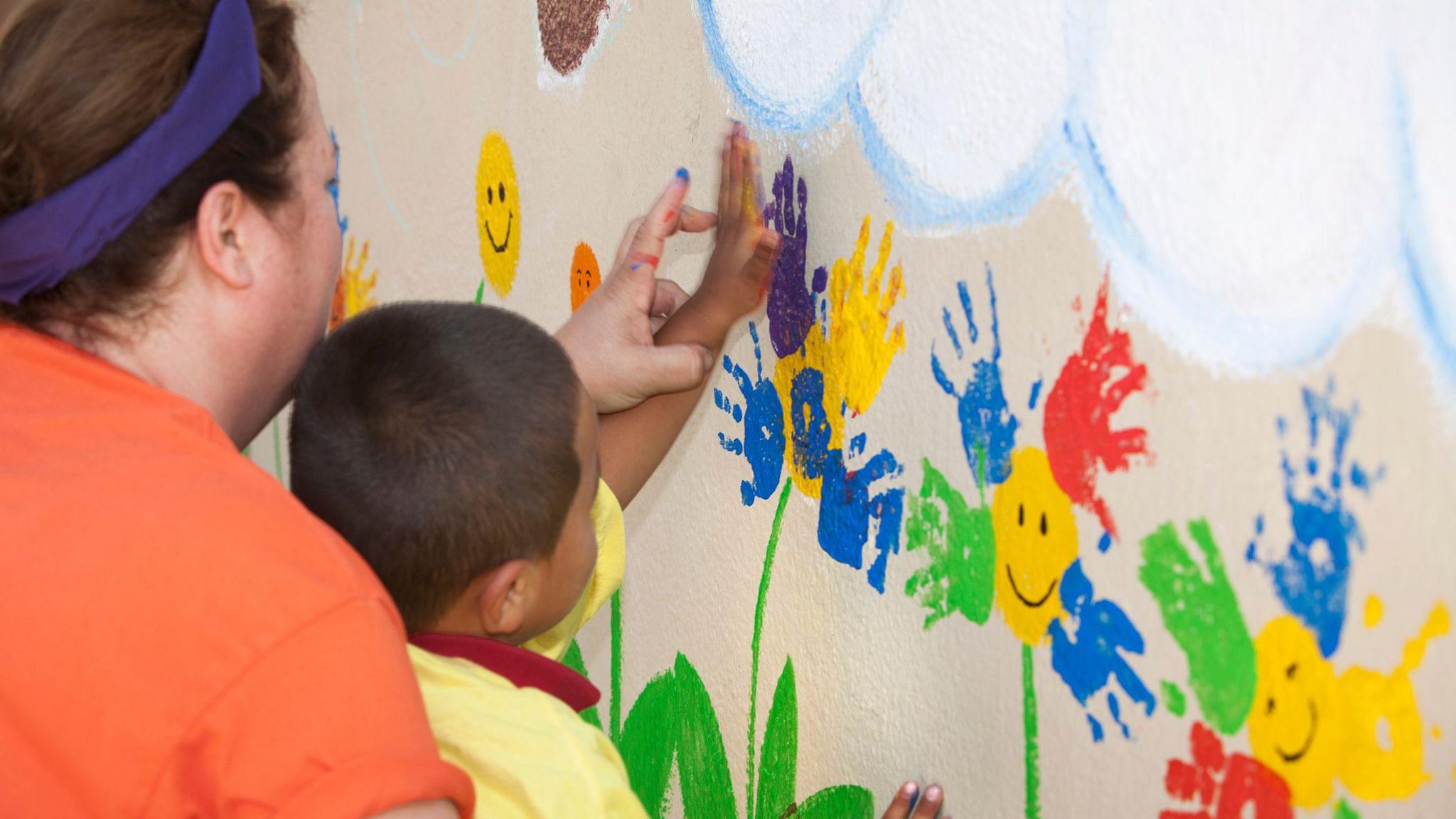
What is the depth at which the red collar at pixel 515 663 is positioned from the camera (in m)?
0.79

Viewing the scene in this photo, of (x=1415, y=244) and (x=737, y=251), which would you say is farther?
(x=737, y=251)

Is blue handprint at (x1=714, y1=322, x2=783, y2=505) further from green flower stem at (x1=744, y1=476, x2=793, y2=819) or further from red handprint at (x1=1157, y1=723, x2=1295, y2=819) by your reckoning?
red handprint at (x1=1157, y1=723, x2=1295, y2=819)

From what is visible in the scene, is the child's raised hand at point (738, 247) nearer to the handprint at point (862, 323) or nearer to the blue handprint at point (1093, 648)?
the handprint at point (862, 323)

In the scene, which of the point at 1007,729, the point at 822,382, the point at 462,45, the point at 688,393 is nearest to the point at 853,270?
the point at 822,382

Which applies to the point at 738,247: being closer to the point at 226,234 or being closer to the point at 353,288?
the point at 226,234

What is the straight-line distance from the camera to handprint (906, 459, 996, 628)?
0.84 metres

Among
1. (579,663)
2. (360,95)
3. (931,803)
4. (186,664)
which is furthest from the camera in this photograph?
(360,95)

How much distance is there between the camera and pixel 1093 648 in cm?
75

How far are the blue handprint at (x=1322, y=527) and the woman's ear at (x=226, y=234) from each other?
595 millimetres

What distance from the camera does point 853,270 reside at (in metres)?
0.96

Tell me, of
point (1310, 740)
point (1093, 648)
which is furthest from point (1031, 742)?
point (1310, 740)

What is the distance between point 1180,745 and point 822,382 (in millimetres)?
407

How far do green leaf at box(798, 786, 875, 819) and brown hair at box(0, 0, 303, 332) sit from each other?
63cm

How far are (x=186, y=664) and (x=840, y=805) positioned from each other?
60cm
